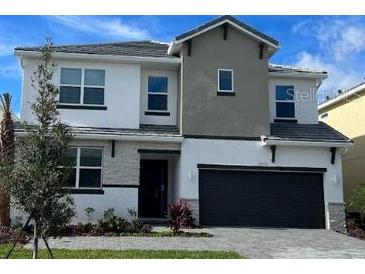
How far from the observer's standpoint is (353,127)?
2533 cm

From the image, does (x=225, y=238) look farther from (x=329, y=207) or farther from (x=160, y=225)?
(x=329, y=207)

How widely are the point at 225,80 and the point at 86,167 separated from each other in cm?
666

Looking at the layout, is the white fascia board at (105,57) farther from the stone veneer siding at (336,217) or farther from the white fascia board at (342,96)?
the white fascia board at (342,96)

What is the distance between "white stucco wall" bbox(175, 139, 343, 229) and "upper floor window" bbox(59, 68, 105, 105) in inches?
162

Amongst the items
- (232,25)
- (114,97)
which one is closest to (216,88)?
(232,25)

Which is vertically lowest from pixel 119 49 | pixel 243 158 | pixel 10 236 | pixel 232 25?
pixel 10 236

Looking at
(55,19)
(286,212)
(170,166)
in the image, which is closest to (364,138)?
(286,212)

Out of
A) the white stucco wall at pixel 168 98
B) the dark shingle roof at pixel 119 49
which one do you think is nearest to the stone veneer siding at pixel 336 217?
the white stucco wall at pixel 168 98

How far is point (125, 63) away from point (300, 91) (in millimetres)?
7871

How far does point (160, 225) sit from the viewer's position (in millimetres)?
19344

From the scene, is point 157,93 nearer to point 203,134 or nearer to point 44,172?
point 203,134

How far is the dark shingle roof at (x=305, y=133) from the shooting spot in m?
20.0

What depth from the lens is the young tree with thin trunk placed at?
1048 centimetres

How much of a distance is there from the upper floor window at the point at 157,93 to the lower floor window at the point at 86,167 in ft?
10.2
